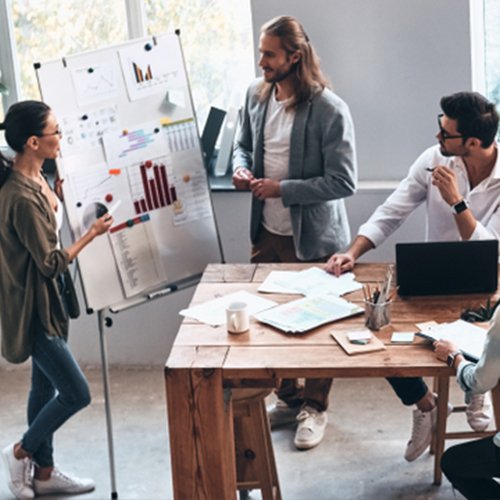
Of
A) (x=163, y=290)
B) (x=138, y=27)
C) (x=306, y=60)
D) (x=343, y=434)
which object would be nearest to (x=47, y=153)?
(x=163, y=290)

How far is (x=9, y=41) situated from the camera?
184 inches

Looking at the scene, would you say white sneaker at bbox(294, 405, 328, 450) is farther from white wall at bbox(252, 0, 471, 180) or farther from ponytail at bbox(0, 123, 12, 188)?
ponytail at bbox(0, 123, 12, 188)

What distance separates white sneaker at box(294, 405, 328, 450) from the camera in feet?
12.5

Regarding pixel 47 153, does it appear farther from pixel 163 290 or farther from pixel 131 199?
pixel 163 290

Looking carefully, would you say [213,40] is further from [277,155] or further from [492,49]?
[492,49]

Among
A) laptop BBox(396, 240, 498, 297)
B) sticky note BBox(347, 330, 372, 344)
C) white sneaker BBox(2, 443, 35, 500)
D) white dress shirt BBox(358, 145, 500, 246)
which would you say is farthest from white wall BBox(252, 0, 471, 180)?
white sneaker BBox(2, 443, 35, 500)

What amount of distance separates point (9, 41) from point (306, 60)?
68.0 inches

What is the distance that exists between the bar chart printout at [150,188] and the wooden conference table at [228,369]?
81cm

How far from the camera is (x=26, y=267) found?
3.25 metres

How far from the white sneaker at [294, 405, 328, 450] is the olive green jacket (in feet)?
3.57

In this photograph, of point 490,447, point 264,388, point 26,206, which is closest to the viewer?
Answer: point 490,447

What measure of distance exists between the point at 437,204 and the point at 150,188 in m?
1.09

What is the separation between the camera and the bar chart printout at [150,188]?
3.63 metres

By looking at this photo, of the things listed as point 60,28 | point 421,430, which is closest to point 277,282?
point 421,430
